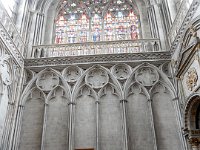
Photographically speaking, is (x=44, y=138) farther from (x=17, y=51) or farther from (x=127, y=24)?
(x=127, y=24)

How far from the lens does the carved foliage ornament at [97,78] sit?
945 cm

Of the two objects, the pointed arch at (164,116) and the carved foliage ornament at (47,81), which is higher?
the carved foliage ornament at (47,81)

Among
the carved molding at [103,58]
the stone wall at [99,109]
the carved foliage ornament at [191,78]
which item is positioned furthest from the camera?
the carved molding at [103,58]

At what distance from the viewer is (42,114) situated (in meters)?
9.02

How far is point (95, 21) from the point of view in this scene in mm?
11961

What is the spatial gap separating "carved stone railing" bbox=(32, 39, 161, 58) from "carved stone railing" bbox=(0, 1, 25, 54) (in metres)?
0.79

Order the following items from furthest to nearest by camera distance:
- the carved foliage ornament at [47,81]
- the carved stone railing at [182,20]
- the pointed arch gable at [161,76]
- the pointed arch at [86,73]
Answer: the carved foliage ornament at [47,81], the pointed arch at [86,73], the pointed arch gable at [161,76], the carved stone railing at [182,20]

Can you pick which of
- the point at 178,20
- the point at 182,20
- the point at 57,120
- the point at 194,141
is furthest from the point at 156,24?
the point at 57,120

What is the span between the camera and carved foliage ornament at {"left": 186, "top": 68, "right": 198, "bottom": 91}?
23.4 feet

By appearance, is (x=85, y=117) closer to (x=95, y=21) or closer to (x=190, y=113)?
(x=190, y=113)

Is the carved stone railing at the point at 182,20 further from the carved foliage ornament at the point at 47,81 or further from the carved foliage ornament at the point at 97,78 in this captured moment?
the carved foliage ornament at the point at 47,81

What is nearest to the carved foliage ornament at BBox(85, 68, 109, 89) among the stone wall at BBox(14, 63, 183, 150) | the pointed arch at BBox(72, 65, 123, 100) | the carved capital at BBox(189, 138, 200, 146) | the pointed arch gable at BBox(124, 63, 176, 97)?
the stone wall at BBox(14, 63, 183, 150)

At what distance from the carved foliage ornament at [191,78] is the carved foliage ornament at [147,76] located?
5.80 ft

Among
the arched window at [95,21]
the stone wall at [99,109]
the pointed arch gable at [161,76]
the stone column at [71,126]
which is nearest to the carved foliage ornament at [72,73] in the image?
the stone wall at [99,109]
